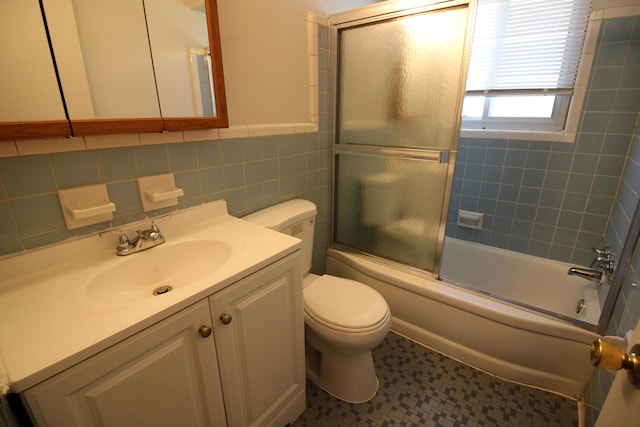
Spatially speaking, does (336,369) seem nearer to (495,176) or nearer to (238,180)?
(238,180)

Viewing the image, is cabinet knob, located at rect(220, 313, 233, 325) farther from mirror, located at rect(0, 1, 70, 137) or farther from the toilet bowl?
mirror, located at rect(0, 1, 70, 137)

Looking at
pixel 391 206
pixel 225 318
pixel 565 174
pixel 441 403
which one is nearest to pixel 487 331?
pixel 441 403

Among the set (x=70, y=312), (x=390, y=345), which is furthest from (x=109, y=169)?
(x=390, y=345)

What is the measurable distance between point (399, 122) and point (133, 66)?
1.21 metres

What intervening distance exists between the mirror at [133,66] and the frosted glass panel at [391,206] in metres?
0.94

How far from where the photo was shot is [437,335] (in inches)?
66.9

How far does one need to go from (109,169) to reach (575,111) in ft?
7.82

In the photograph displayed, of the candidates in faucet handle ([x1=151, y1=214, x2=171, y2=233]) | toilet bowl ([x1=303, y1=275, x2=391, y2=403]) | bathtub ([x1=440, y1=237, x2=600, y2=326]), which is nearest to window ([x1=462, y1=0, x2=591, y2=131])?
bathtub ([x1=440, y1=237, x2=600, y2=326])

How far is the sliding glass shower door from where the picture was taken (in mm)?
1407

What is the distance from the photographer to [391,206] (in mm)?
1809

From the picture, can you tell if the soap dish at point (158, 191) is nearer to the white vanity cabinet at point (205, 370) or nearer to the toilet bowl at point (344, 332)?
the white vanity cabinet at point (205, 370)

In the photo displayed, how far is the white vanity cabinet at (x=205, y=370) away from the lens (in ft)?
2.13

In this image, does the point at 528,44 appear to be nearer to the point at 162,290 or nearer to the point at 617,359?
the point at 617,359

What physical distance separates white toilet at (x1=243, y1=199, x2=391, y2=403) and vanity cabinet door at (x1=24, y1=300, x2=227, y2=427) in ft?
1.73
